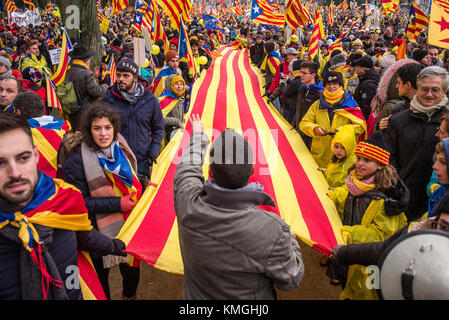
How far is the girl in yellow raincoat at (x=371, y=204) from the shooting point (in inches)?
94.4

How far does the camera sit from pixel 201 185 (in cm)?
177

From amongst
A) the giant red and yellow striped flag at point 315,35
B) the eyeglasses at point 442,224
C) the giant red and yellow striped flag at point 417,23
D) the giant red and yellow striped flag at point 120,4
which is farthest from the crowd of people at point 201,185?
the giant red and yellow striped flag at point 120,4

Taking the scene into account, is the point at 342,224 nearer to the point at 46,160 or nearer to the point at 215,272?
the point at 215,272

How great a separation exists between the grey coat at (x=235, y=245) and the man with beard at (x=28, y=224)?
0.63 meters

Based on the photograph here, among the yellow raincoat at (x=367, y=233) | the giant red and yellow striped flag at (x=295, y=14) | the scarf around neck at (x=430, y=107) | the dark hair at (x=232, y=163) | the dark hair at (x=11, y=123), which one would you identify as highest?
the giant red and yellow striped flag at (x=295, y=14)

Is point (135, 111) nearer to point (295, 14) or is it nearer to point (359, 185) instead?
point (359, 185)

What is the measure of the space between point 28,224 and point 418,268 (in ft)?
5.19

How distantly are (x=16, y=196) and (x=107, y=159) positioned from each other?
3.25 feet

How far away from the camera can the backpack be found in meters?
4.94

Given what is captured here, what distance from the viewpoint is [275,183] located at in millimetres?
3389

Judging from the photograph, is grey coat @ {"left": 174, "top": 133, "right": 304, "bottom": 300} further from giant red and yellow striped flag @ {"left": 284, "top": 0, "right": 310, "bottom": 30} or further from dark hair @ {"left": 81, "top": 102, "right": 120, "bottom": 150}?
giant red and yellow striped flag @ {"left": 284, "top": 0, "right": 310, "bottom": 30}

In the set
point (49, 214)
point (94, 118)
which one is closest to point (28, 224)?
point (49, 214)

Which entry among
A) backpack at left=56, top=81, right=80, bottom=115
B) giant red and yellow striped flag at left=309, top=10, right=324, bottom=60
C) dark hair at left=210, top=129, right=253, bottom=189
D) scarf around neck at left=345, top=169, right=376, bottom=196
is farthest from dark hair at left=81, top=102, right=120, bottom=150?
giant red and yellow striped flag at left=309, top=10, right=324, bottom=60

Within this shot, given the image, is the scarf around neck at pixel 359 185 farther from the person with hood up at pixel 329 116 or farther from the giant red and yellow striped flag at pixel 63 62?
the giant red and yellow striped flag at pixel 63 62
